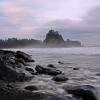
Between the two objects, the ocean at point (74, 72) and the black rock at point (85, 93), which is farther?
the ocean at point (74, 72)

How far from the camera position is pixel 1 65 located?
56.9 feet

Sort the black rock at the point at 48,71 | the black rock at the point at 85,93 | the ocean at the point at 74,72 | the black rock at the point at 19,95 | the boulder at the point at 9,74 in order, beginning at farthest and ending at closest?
the black rock at the point at 48,71, the boulder at the point at 9,74, the ocean at the point at 74,72, the black rock at the point at 85,93, the black rock at the point at 19,95

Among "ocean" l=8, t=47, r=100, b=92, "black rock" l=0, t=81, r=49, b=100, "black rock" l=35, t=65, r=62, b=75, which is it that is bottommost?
"ocean" l=8, t=47, r=100, b=92

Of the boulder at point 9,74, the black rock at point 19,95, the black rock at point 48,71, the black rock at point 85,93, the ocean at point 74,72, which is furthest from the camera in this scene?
the black rock at point 48,71

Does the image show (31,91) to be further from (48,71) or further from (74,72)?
(74,72)

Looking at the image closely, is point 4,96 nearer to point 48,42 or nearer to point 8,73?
point 8,73

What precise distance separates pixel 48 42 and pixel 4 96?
14882 centimetres

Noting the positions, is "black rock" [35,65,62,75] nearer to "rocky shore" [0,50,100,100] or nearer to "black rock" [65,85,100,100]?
"rocky shore" [0,50,100,100]

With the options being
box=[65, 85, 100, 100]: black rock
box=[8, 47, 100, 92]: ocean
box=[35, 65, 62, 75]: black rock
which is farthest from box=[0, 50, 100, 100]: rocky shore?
box=[35, 65, 62, 75]: black rock

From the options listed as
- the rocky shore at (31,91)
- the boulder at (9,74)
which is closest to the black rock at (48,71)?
the rocky shore at (31,91)

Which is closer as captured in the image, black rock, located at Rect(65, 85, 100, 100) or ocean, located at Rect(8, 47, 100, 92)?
black rock, located at Rect(65, 85, 100, 100)

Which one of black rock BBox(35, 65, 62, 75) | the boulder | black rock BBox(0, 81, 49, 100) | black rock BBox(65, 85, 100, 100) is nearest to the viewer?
black rock BBox(0, 81, 49, 100)

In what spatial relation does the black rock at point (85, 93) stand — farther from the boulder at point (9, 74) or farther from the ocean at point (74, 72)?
the boulder at point (9, 74)

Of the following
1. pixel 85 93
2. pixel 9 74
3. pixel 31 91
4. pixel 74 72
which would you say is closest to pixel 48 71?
pixel 74 72
